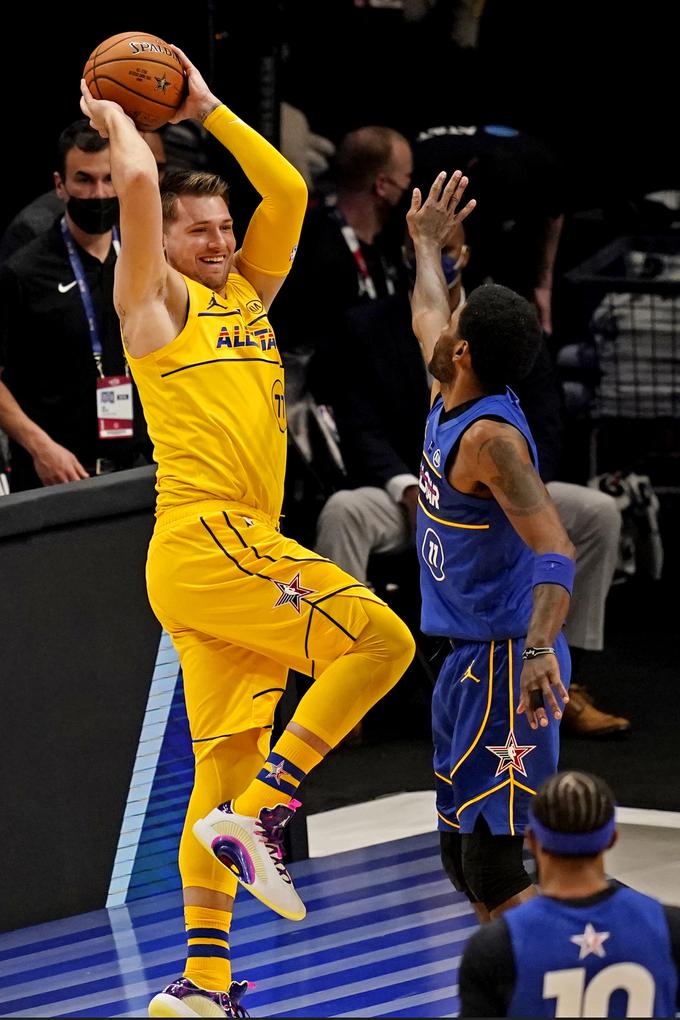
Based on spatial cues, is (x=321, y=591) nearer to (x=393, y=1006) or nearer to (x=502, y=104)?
(x=393, y=1006)

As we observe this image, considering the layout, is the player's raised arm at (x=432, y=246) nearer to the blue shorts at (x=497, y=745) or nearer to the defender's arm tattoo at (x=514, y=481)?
the defender's arm tattoo at (x=514, y=481)

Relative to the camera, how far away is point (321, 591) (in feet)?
14.4

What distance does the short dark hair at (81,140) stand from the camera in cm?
631

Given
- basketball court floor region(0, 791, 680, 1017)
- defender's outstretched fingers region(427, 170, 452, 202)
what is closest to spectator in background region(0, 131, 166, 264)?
defender's outstretched fingers region(427, 170, 452, 202)

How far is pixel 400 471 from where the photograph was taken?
6.86m

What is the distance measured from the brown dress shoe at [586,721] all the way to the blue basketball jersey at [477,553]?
2.62 metres

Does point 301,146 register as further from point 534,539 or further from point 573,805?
point 573,805

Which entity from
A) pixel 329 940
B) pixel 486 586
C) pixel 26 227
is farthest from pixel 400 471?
pixel 486 586

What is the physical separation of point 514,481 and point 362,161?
3.70 m

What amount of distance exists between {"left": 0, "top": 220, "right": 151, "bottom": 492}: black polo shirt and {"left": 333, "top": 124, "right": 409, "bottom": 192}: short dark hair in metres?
1.48

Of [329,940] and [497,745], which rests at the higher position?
[497,745]

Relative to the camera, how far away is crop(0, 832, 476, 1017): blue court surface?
4703 millimetres

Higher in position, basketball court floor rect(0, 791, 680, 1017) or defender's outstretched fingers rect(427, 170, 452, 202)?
defender's outstretched fingers rect(427, 170, 452, 202)

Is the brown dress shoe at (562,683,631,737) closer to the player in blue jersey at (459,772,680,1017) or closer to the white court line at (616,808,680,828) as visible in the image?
the white court line at (616,808,680,828)
